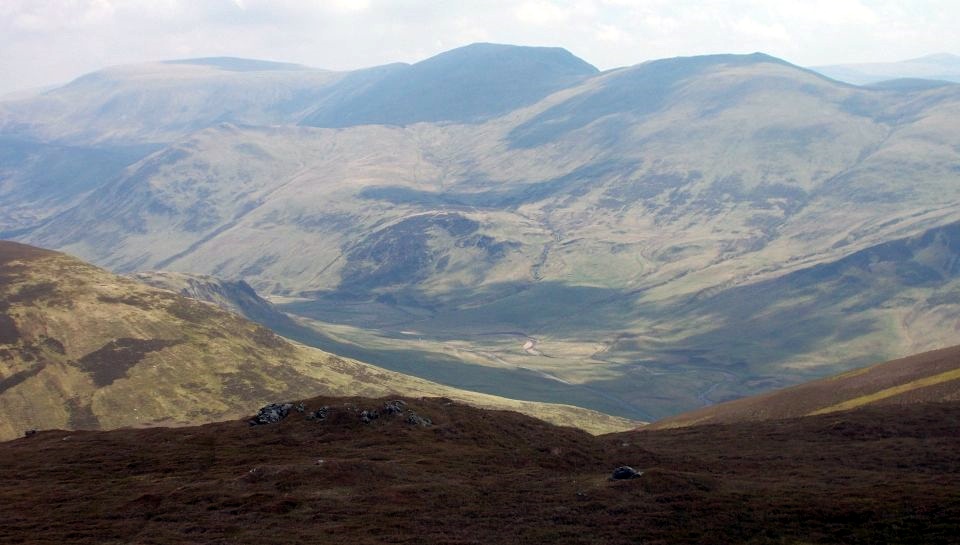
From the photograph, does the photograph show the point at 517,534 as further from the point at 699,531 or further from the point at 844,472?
the point at 844,472

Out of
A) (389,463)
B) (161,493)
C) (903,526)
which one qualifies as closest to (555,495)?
(389,463)

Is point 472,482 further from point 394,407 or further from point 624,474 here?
point 394,407

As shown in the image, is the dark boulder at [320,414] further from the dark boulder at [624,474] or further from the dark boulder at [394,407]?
the dark boulder at [624,474]

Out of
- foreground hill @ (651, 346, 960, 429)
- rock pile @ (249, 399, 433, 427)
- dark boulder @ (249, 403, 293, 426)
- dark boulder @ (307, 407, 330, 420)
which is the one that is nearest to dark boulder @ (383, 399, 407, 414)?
rock pile @ (249, 399, 433, 427)

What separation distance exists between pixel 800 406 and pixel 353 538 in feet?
340

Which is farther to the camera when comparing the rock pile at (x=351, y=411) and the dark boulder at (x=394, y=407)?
the dark boulder at (x=394, y=407)

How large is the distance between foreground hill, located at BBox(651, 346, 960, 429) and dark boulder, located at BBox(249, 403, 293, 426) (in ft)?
247

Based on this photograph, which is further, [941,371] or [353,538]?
[941,371]

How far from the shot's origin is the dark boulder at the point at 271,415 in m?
118

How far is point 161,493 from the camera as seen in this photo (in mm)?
85750

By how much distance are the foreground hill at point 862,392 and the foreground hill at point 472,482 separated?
14.6 metres

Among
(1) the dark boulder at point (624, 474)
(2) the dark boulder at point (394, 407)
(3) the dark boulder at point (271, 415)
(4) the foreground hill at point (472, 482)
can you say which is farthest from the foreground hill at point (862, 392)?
(3) the dark boulder at point (271, 415)

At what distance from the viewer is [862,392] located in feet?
488

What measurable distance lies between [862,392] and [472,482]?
8788 cm
